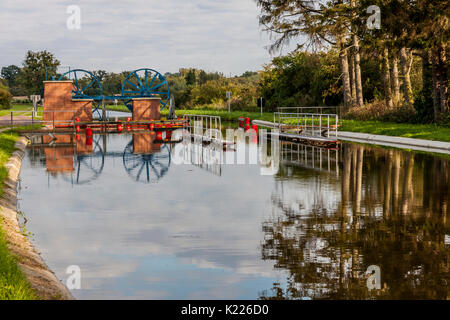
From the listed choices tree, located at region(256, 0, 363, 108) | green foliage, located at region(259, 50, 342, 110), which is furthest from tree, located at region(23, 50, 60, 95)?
tree, located at region(256, 0, 363, 108)

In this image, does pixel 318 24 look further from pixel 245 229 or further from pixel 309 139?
pixel 245 229

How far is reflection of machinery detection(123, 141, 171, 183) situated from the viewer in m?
18.6

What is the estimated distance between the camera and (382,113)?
4075 cm

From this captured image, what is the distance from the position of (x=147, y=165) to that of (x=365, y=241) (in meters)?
13.0

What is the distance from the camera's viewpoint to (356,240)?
9.66 meters

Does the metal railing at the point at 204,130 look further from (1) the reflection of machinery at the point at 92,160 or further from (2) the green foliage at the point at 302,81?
(2) the green foliage at the point at 302,81

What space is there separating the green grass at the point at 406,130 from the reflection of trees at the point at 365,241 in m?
12.6

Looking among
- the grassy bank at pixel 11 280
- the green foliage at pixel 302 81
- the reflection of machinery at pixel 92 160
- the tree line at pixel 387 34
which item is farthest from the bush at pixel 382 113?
the grassy bank at pixel 11 280

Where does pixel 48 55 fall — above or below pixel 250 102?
above

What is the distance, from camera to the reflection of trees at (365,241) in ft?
24.0

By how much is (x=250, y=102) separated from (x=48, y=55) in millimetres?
41369
